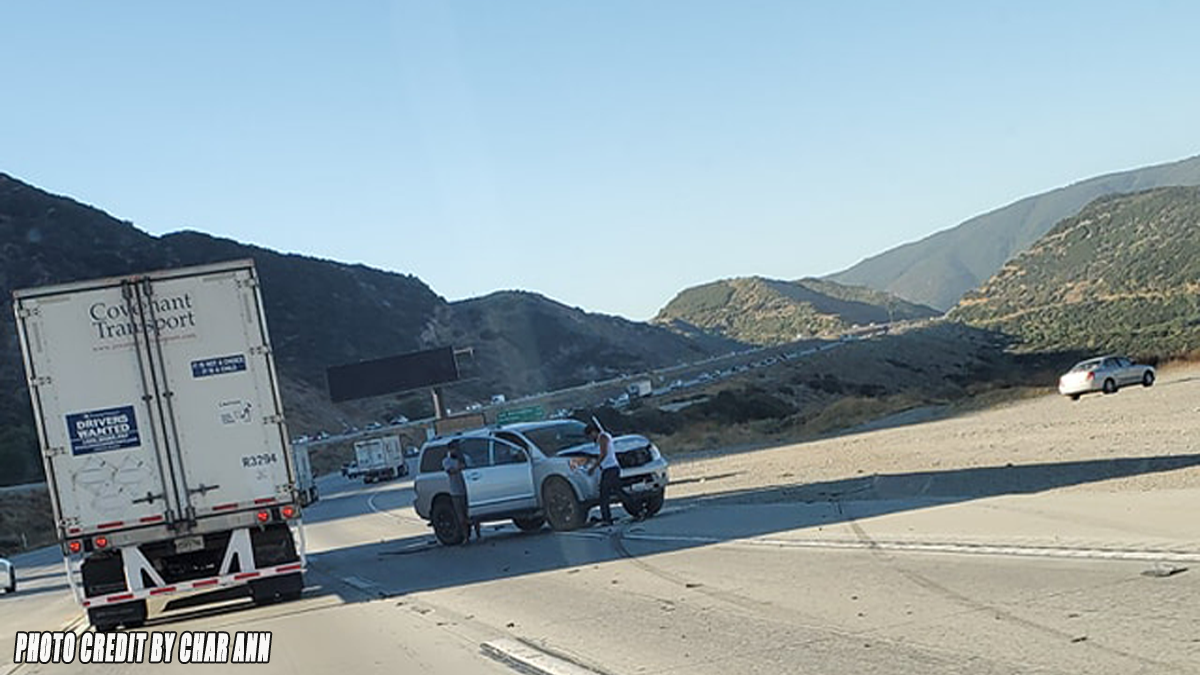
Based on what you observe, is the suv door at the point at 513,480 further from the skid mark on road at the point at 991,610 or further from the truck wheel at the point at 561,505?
the skid mark on road at the point at 991,610

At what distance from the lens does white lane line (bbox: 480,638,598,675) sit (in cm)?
1024

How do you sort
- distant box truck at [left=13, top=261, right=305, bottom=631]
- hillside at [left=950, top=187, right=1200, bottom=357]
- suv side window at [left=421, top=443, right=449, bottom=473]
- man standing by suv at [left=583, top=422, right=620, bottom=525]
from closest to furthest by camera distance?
distant box truck at [left=13, top=261, right=305, bottom=631] < man standing by suv at [left=583, top=422, right=620, bottom=525] < suv side window at [left=421, top=443, right=449, bottom=473] < hillside at [left=950, top=187, right=1200, bottom=357]

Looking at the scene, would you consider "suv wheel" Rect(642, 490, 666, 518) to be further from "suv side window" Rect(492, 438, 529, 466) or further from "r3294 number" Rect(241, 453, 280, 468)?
"r3294 number" Rect(241, 453, 280, 468)

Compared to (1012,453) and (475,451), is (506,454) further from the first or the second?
(1012,453)

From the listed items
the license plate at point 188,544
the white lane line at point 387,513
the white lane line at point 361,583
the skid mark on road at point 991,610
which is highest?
the license plate at point 188,544

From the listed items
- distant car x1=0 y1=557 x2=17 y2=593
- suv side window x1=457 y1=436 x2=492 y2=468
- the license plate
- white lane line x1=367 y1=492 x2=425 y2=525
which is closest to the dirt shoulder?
suv side window x1=457 y1=436 x2=492 y2=468

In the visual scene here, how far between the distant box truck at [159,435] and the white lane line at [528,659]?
18.6 feet

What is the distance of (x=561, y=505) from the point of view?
22.4 meters

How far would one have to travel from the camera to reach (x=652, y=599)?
13578mm

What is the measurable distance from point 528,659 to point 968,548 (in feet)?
17.4

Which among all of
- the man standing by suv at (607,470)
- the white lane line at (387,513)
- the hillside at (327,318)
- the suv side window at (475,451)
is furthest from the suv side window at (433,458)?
the hillside at (327,318)

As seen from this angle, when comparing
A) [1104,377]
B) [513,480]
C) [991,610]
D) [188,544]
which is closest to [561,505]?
[513,480]

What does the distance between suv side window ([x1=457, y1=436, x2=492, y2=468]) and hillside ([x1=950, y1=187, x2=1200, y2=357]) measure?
1998 inches

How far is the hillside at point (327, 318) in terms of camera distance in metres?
110
